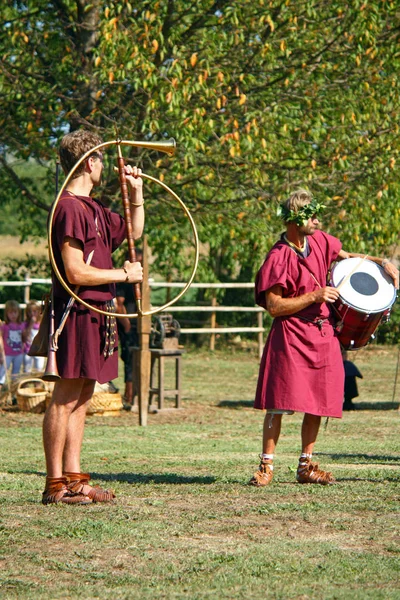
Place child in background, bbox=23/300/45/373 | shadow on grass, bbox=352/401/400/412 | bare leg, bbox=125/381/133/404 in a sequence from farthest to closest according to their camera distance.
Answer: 1. child in background, bbox=23/300/45/373
2. shadow on grass, bbox=352/401/400/412
3. bare leg, bbox=125/381/133/404

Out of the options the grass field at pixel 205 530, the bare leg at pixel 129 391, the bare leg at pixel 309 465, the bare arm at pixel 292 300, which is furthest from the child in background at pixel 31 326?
the bare arm at pixel 292 300

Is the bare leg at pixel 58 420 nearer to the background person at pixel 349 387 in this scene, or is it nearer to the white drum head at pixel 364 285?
the white drum head at pixel 364 285

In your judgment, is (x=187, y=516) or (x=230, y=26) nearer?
(x=187, y=516)

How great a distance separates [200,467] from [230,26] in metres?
8.46

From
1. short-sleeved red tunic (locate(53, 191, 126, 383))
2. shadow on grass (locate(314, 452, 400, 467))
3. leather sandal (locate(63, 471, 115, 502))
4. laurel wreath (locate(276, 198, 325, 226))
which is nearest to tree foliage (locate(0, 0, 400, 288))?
shadow on grass (locate(314, 452, 400, 467))

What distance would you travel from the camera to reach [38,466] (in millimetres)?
8281

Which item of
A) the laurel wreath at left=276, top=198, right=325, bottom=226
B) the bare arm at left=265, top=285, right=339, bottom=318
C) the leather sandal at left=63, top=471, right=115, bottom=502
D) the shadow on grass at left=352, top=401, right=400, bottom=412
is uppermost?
the laurel wreath at left=276, top=198, right=325, bottom=226

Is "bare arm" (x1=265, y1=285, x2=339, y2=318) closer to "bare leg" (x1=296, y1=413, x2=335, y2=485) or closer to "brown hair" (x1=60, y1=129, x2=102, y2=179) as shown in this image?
"bare leg" (x1=296, y1=413, x2=335, y2=485)

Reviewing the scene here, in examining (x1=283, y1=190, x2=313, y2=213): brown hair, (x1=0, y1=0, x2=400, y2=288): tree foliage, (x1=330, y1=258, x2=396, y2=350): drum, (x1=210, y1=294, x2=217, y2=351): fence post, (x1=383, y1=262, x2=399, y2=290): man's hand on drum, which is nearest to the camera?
(x1=283, y1=190, x2=313, y2=213): brown hair

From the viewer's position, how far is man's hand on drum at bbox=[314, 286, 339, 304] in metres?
6.65

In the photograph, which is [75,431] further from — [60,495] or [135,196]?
[135,196]

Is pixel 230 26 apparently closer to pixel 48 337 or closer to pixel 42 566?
pixel 48 337

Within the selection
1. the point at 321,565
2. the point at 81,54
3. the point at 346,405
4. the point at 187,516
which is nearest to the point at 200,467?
the point at 187,516

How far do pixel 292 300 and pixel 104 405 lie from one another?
276 inches
